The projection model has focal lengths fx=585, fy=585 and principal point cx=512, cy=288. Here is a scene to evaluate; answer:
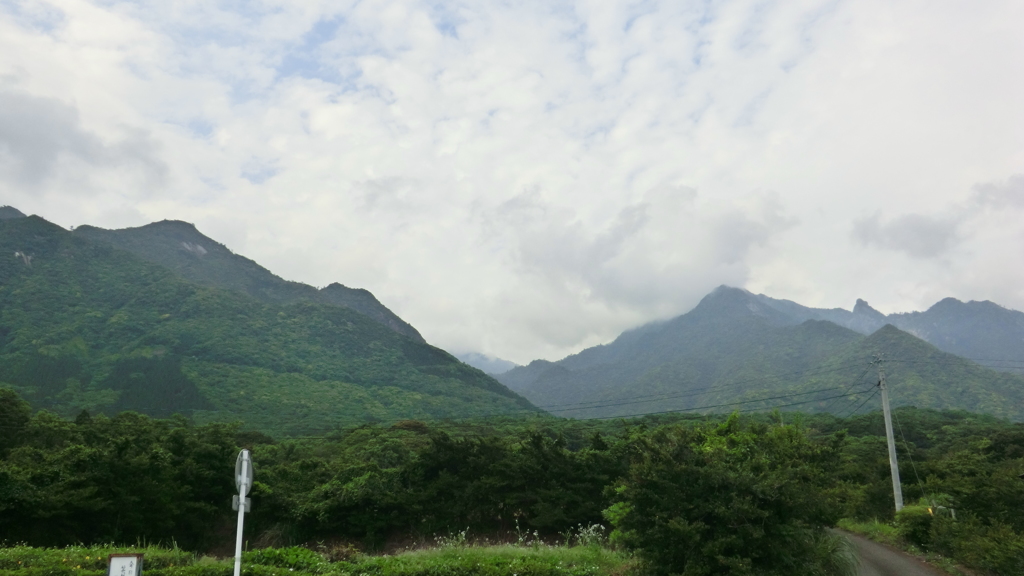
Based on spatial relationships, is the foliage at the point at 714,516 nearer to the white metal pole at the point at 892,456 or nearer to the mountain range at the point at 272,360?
the white metal pole at the point at 892,456

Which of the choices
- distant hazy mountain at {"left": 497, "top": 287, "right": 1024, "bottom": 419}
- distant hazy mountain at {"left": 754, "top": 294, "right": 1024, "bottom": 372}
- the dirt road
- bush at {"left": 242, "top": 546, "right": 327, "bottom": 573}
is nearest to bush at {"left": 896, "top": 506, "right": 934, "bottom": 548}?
the dirt road

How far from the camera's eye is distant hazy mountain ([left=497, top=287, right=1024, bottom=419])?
258 feet

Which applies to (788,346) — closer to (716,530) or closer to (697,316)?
(697,316)

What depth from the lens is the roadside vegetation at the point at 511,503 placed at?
31.7 feet

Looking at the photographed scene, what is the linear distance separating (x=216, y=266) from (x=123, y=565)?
497ft

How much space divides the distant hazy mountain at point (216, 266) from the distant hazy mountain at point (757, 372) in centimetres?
5196

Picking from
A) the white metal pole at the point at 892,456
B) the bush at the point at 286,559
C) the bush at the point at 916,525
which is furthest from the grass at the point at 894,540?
the bush at the point at 286,559

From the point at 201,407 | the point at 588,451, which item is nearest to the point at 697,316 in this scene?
the point at 201,407

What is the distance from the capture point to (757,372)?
12050 centimetres

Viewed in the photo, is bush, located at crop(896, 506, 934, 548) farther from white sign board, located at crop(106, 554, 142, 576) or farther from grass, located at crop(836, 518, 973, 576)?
white sign board, located at crop(106, 554, 142, 576)

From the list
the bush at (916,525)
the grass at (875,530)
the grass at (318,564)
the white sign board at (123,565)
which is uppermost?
the white sign board at (123,565)

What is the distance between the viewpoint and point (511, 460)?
2098cm

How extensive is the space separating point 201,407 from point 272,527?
46.1m

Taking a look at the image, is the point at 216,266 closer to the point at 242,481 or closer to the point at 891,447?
the point at 891,447
